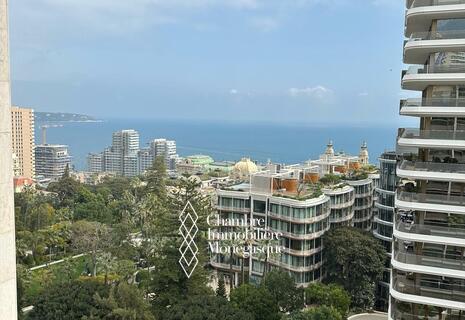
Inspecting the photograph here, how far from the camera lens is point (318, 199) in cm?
3069

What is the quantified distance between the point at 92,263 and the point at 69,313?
1212 cm

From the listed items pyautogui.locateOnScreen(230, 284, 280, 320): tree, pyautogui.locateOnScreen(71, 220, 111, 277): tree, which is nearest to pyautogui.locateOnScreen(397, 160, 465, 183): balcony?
pyautogui.locateOnScreen(230, 284, 280, 320): tree

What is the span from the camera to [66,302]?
2006cm

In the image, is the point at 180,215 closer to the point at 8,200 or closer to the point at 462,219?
the point at 462,219

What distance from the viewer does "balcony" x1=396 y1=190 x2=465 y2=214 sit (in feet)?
48.2

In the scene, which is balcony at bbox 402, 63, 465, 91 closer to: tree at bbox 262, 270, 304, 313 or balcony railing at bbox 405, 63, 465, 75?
balcony railing at bbox 405, 63, 465, 75

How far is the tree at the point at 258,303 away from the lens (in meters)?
23.4

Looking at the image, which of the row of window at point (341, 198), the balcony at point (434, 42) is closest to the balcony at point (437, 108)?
the balcony at point (434, 42)

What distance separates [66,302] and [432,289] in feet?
46.8

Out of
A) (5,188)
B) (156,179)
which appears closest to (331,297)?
(5,188)

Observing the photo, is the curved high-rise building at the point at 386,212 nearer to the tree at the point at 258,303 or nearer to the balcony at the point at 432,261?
the tree at the point at 258,303

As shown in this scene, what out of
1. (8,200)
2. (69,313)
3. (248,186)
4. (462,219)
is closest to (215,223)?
(248,186)

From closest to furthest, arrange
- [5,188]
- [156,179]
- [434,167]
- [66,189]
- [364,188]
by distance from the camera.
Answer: [5,188]
[434,167]
[364,188]
[156,179]
[66,189]
